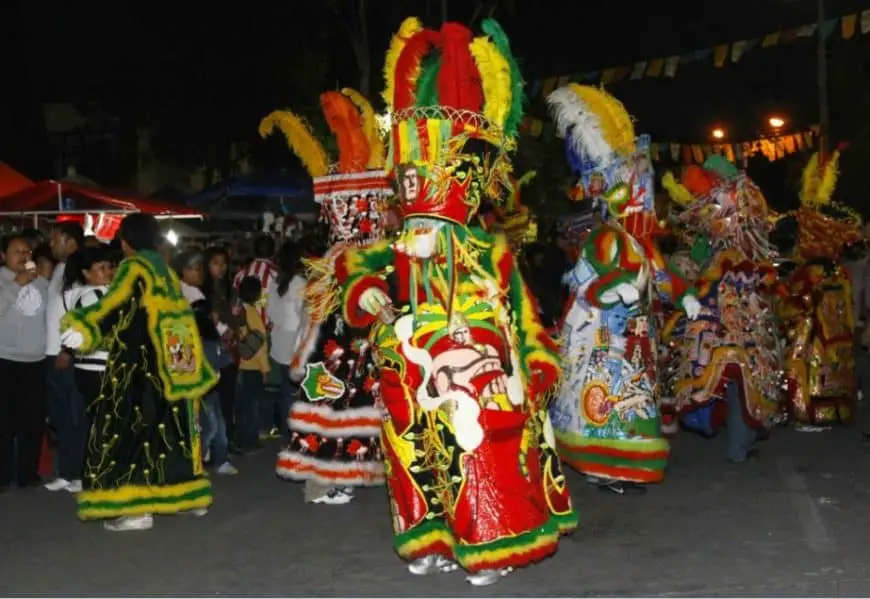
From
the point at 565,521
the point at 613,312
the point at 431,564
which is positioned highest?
the point at 613,312

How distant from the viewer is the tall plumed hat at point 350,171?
A: 7.98 m

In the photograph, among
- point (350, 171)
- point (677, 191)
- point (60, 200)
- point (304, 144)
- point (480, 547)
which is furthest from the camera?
point (60, 200)

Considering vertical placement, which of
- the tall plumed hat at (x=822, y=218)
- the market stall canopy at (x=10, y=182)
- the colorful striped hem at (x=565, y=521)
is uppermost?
the market stall canopy at (x=10, y=182)

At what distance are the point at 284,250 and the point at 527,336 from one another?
14.5ft

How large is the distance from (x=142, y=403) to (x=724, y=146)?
558 inches

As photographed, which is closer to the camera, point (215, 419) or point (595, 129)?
point (595, 129)

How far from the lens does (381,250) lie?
5953mm

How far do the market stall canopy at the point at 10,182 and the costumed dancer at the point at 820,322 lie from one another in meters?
7.57

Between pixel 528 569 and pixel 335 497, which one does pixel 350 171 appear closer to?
pixel 335 497

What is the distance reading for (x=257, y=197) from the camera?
1766cm

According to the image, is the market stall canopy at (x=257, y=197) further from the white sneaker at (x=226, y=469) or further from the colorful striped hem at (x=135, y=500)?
the colorful striped hem at (x=135, y=500)

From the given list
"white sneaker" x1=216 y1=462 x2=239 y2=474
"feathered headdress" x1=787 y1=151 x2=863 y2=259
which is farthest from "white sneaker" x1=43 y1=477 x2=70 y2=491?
"feathered headdress" x1=787 y1=151 x2=863 y2=259

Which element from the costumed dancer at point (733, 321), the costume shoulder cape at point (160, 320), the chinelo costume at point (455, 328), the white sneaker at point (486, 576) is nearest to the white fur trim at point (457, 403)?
the chinelo costume at point (455, 328)

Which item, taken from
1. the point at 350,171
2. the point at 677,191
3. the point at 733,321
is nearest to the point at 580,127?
the point at 350,171
